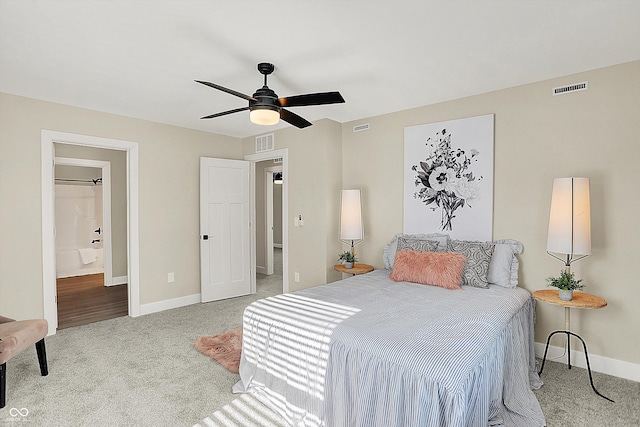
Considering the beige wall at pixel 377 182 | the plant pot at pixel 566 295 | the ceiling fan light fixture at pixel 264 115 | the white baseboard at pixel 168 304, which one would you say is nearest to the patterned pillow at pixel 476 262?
the beige wall at pixel 377 182

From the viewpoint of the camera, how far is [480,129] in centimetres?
341

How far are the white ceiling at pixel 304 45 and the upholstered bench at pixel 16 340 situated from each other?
81.1 inches

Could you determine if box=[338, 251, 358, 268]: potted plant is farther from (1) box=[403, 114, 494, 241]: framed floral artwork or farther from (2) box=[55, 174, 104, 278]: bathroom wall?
(2) box=[55, 174, 104, 278]: bathroom wall

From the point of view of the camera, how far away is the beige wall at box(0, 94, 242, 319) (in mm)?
3396

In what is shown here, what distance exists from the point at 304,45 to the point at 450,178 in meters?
2.10

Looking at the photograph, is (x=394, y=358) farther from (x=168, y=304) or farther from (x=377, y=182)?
(x=168, y=304)

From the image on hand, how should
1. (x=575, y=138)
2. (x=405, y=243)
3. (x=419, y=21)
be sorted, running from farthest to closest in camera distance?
(x=405, y=243)
(x=575, y=138)
(x=419, y=21)

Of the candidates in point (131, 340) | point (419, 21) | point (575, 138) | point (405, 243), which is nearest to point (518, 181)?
point (575, 138)

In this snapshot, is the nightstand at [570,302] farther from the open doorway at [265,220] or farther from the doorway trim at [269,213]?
the doorway trim at [269,213]

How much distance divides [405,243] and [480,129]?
4.60 ft

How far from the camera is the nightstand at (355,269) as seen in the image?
4000 mm

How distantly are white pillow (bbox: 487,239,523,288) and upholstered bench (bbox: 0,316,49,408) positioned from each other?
3810 mm

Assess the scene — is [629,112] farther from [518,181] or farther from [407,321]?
[407,321]

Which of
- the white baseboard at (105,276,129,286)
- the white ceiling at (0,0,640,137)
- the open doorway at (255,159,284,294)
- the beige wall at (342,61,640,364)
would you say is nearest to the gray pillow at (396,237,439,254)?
the beige wall at (342,61,640,364)
